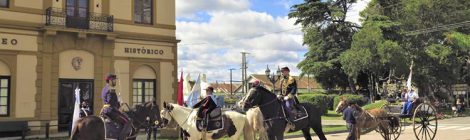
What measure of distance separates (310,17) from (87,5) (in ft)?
93.4

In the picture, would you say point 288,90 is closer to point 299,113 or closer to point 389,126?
point 299,113

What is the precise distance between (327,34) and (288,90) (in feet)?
120

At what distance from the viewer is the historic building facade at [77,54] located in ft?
72.0

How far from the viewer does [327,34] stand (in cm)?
4906

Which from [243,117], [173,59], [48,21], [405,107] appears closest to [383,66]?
[173,59]

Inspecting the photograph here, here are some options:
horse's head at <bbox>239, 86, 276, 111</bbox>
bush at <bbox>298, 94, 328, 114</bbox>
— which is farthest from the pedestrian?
bush at <bbox>298, 94, 328, 114</bbox>

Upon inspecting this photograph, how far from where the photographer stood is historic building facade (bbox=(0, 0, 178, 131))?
22.0 m

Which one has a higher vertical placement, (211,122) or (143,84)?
(143,84)

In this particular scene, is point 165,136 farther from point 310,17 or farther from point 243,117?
point 310,17

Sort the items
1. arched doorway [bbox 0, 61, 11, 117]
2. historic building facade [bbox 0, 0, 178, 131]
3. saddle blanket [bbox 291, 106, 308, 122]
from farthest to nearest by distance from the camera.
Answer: historic building facade [bbox 0, 0, 178, 131] < arched doorway [bbox 0, 61, 11, 117] < saddle blanket [bbox 291, 106, 308, 122]

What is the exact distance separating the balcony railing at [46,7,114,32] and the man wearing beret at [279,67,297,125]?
13.0 m

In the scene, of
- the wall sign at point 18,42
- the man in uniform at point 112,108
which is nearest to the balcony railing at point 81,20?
the wall sign at point 18,42

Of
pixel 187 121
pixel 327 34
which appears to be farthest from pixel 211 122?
pixel 327 34

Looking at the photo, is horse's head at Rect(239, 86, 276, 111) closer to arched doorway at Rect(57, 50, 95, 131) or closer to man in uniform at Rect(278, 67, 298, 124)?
man in uniform at Rect(278, 67, 298, 124)
